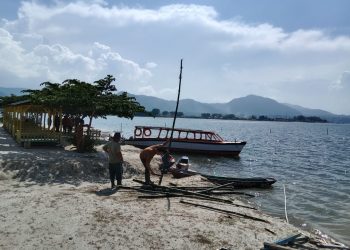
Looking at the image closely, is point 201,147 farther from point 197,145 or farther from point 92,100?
point 92,100

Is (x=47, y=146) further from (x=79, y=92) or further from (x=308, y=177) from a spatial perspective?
(x=308, y=177)

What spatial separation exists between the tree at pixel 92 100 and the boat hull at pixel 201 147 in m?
15.4

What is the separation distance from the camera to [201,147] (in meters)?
39.7

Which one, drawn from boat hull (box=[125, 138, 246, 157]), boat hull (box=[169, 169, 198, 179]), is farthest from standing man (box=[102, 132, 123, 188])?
boat hull (box=[125, 138, 246, 157])

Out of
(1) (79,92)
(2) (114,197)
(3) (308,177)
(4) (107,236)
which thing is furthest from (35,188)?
(3) (308,177)

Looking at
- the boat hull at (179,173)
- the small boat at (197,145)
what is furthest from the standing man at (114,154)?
the small boat at (197,145)

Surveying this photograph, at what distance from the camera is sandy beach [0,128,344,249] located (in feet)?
31.3

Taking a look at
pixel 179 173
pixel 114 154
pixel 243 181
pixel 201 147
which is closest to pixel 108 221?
pixel 114 154

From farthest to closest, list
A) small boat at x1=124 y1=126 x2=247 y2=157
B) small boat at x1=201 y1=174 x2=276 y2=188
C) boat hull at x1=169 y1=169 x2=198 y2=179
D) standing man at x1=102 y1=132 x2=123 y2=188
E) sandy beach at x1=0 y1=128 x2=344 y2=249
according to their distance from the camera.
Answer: small boat at x1=124 y1=126 x2=247 y2=157, small boat at x1=201 y1=174 x2=276 y2=188, boat hull at x1=169 y1=169 x2=198 y2=179, standing man at x1=102 y1=132 x2=123 y2=188, sandy beach at x1=0 y1=128 x2=344 y2=249

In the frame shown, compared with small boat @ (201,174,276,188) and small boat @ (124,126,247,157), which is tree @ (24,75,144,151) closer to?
small boat @ (201,174,276,188)

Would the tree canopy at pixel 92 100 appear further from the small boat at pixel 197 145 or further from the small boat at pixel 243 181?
the small boat at pixel 197 145

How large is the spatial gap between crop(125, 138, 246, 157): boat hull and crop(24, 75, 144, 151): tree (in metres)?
15.4

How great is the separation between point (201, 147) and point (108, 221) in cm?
2930

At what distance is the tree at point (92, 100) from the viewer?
883 inches
